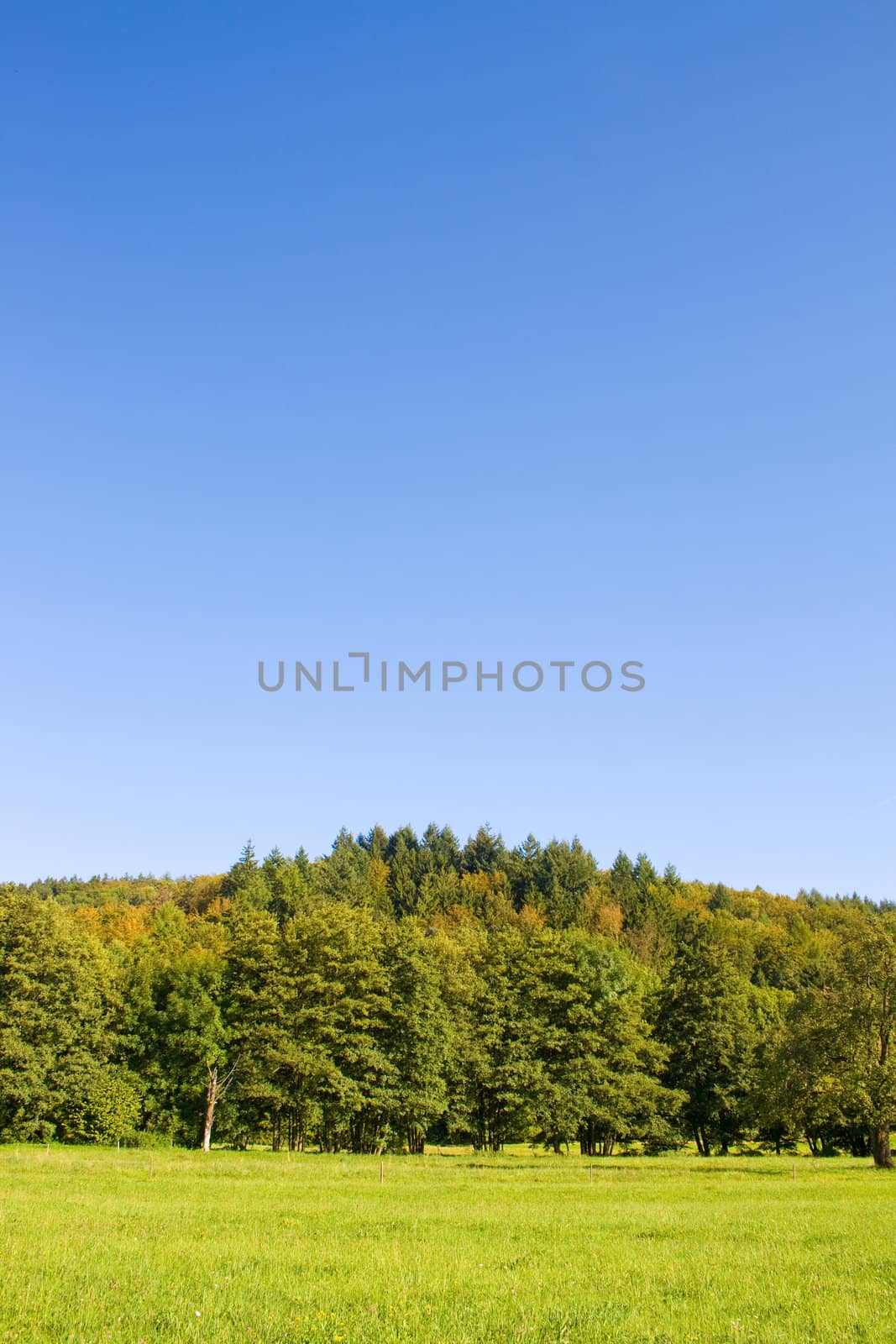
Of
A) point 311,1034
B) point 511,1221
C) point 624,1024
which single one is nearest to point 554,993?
point 624,1024

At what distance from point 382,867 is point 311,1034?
4750 inches

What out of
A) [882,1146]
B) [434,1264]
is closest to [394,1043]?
[882,1146]

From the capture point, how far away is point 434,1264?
770 inches

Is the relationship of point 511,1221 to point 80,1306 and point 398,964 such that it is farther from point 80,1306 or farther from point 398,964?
point 398,964

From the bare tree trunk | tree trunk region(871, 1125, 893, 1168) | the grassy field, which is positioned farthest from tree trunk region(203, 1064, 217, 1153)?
tree trunk region(871, 1125, 893, 1168)

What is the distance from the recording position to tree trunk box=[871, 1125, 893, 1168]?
55.2 m

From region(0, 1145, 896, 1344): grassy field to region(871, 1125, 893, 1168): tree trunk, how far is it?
1563cm

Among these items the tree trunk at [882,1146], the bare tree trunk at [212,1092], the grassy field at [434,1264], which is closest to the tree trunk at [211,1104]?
the bare tree trunk at [212,1092]

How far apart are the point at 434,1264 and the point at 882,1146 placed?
4812 cm

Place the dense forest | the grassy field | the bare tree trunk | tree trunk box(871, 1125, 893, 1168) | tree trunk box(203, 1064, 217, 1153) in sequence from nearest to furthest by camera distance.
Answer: the grassy field → tree trunk box(871, 1125, 893, 1168) → the dense forest → tree trunk box(203, 1064, 217, 1153) → the bare tree trunk

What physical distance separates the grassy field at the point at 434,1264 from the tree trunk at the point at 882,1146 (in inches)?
615

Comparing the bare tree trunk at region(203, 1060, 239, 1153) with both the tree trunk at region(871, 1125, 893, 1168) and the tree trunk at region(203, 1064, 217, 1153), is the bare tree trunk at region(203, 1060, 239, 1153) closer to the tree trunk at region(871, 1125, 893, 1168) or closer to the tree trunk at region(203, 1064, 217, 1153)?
the tree trunk at region(203, 1064, 217, 1153)

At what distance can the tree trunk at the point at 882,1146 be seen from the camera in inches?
2173

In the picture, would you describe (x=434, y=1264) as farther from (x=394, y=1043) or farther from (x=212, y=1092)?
(x=212, y=1092)
